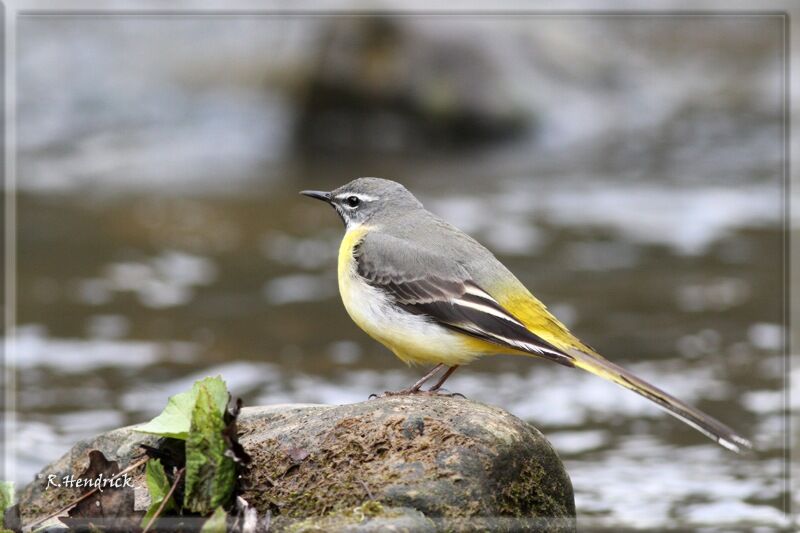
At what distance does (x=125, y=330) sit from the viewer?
40.7 ft

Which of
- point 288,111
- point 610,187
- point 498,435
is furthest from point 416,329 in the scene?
point 288,111

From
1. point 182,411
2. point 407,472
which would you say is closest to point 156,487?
point 182,411

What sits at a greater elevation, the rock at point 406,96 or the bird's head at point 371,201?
the rock at point 406,96

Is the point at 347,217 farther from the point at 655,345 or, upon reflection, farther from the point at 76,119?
the point at 76,119

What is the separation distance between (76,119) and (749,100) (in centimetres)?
1321

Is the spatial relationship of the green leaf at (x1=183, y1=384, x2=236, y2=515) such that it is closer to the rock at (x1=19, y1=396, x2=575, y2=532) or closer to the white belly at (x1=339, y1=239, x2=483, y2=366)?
the rock at (x1=19, y1=396, x2=575, y2=532)

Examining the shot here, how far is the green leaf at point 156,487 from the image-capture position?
16.2ft

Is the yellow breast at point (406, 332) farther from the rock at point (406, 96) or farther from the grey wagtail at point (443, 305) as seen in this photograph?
the rock at point (406, 96)

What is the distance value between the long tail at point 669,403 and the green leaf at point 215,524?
221cm

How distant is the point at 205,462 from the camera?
16.2ft

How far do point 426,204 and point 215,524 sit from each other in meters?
12.0

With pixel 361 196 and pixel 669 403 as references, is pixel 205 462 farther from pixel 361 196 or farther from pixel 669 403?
pixel 361 196

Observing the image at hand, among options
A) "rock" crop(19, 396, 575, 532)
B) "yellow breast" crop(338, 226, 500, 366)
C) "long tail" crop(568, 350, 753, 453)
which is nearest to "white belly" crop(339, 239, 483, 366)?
"yellow breast" crop(338, 226, 500, 366)
